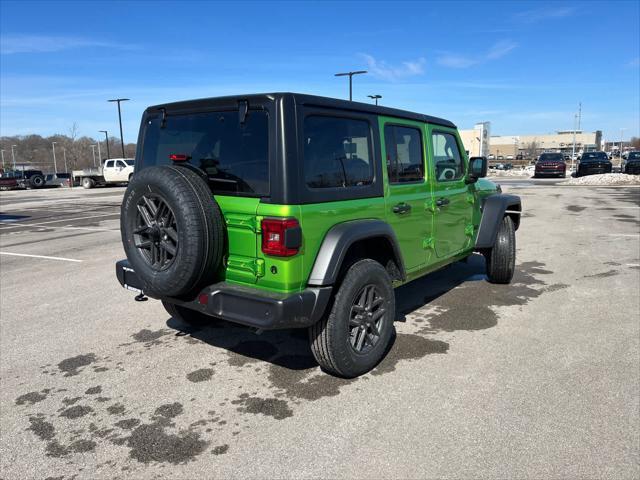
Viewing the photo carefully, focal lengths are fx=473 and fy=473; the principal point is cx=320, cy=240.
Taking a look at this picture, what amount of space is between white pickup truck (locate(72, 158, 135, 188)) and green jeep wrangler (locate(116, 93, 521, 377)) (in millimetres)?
28840

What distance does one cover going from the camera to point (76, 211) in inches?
666

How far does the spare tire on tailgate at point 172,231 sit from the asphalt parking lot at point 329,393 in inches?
33.2

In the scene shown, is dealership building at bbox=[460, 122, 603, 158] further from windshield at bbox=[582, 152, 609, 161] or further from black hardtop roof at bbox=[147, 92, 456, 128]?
black hardtop roof at bbox=[147, 92, 456, 128]

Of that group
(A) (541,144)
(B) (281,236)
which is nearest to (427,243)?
(B) (281,236)

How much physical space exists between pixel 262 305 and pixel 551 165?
34023 mm

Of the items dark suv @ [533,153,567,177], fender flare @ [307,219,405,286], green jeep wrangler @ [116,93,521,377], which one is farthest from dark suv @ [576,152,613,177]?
fender flare @ [307,219,405,286]

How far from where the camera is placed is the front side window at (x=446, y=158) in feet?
15.4

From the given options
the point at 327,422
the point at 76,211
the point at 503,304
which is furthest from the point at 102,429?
the point at 76,211

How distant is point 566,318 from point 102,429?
14.0ft

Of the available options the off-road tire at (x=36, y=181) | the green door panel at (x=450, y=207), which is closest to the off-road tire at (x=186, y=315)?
the green door panel at (x=450, y=207)

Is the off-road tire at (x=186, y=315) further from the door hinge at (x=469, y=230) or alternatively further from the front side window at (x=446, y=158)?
the door hinge at (x=469, y=230)

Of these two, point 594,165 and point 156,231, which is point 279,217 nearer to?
point 156,231

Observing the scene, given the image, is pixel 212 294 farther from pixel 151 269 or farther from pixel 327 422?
pixel 327 422

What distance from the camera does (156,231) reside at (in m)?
3.25
